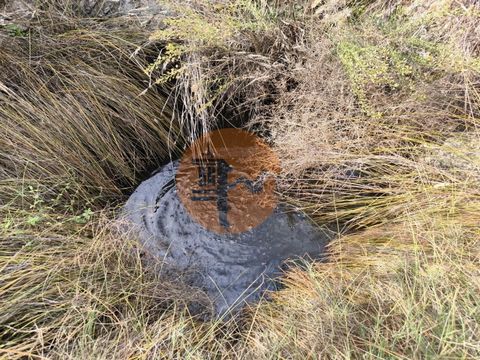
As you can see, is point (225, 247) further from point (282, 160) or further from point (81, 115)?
point (81, 115)

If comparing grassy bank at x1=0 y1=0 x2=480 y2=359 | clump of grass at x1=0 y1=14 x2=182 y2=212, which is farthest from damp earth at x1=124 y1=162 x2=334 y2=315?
clump of grass at x1=0 y1=14 x2=182 y2=212

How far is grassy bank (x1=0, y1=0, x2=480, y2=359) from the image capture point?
117 cm

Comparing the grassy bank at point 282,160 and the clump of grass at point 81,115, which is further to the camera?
the clump of grass at point 81,115

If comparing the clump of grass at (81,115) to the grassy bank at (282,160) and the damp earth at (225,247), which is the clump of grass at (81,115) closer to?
the grassy bank at (282,160)

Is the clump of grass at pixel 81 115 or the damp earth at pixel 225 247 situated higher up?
the clump of grass at pixel 81 115

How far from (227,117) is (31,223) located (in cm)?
104

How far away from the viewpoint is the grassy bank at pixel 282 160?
1.17 meters

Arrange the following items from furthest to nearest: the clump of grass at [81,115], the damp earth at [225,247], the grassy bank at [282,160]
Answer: the clump of grass at [81,115] < the damp earth at [225,247] < the grassy bank at [282,160]

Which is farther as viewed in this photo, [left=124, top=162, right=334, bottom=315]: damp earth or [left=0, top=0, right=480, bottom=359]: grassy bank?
[left=124, top=162, right=334, bottom=315]: damp earth

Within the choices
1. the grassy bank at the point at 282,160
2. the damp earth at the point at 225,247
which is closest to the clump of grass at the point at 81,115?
the grassy bank at the point at 282,160

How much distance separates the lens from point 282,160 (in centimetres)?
183

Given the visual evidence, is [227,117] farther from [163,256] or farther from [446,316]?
[446,316]

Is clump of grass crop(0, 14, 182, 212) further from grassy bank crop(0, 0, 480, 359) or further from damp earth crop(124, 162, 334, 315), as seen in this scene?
damp earth crop(124, 162, 334, 315)

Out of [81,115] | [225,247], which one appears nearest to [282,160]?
[225,247]
